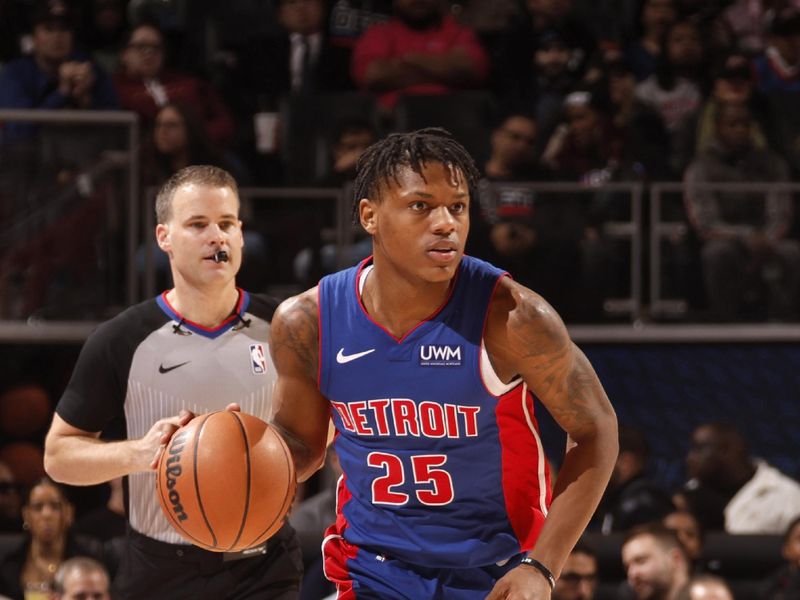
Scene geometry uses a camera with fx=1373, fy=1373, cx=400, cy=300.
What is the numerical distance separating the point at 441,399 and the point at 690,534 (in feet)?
14.1

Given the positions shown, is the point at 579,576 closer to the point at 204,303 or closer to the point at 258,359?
the point at 258,359

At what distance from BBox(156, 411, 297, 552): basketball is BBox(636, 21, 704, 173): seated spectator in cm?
643

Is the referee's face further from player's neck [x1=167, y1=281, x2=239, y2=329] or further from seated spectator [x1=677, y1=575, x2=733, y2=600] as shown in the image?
seated spectator [x1=677, y1=575, x2=733, y2=600]

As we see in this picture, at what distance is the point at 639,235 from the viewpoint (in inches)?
318

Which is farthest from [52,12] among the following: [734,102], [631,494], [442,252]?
[442,252]

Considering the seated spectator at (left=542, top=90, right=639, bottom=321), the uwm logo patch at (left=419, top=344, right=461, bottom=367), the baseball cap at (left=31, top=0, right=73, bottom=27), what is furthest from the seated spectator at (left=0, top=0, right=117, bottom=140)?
the uwm logo patch at (left=419, top=344, right=461, bottom=367)

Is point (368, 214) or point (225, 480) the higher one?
point (368, 214)

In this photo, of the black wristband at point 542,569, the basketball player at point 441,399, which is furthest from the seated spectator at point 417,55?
the black wristband at point 542,569

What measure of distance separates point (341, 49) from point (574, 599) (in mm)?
4358

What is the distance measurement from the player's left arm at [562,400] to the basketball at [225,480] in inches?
25.6

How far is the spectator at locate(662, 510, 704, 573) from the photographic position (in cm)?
739

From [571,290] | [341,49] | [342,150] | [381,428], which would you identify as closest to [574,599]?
[571,290]

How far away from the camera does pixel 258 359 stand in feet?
14.5

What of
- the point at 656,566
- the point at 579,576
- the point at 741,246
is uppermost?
the point at 741,246
